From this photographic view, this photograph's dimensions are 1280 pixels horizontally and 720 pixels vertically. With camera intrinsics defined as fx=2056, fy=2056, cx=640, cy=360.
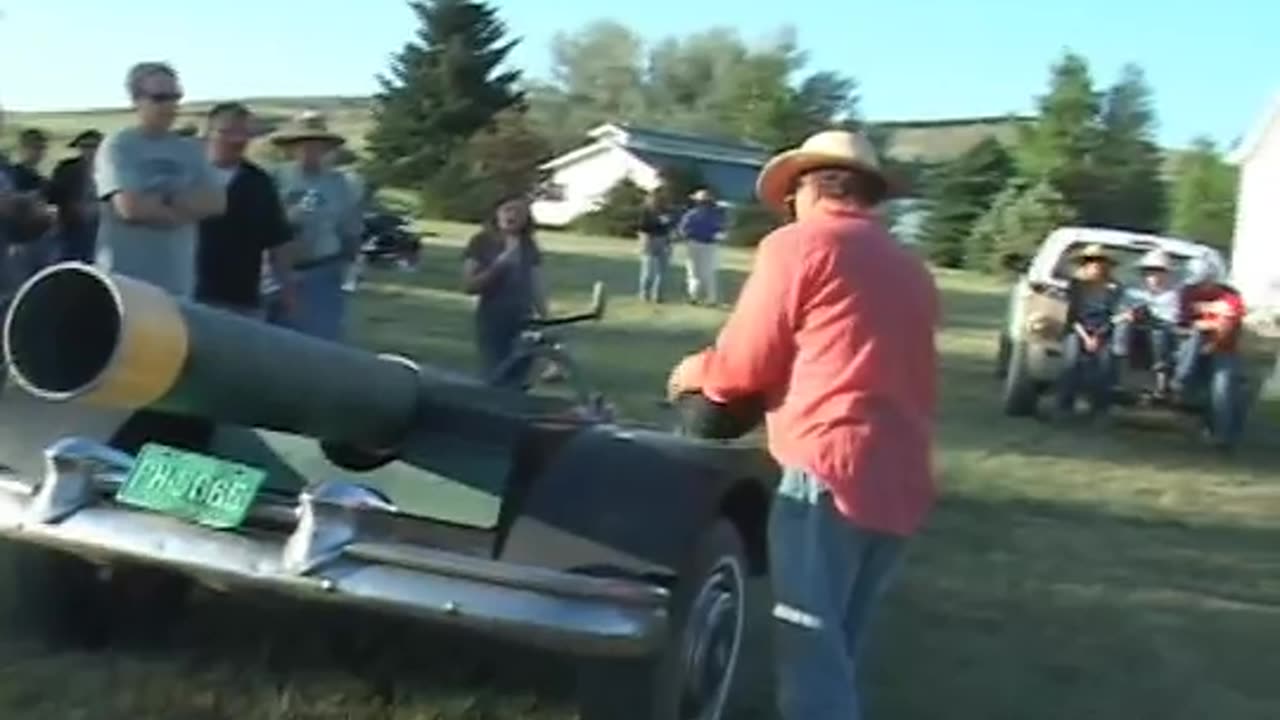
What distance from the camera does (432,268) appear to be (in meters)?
28.8

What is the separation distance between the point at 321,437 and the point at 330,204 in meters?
4.33

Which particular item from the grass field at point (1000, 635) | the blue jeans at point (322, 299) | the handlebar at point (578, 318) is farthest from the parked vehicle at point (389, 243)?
the blue jeans at point (322, 299)

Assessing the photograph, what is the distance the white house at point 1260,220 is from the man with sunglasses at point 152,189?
1057 inches

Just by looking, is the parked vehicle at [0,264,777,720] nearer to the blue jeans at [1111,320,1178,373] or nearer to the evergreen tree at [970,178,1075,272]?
the blue jeans at [1111,320,1178,373]

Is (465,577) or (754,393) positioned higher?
(754,393)

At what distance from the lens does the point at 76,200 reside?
12.0m

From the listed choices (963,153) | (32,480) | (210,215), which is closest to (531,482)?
(32,480)

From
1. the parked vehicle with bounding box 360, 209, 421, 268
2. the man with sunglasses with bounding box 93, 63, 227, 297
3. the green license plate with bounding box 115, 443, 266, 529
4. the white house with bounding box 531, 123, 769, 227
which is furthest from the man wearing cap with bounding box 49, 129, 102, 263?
the white house with bounding box 531, 123, 769, 227

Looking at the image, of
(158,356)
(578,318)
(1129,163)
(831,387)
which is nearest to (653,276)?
(578,318)

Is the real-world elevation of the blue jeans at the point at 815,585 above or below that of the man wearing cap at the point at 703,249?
above

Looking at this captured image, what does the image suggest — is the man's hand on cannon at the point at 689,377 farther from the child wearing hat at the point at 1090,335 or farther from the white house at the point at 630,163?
the white house at the point at 630,163

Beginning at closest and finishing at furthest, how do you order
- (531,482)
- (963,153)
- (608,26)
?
1. (531,482)
2. (963,153)
3. (608,26)

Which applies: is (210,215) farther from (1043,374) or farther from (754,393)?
(1043,374)

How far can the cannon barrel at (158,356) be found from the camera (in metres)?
4.48
